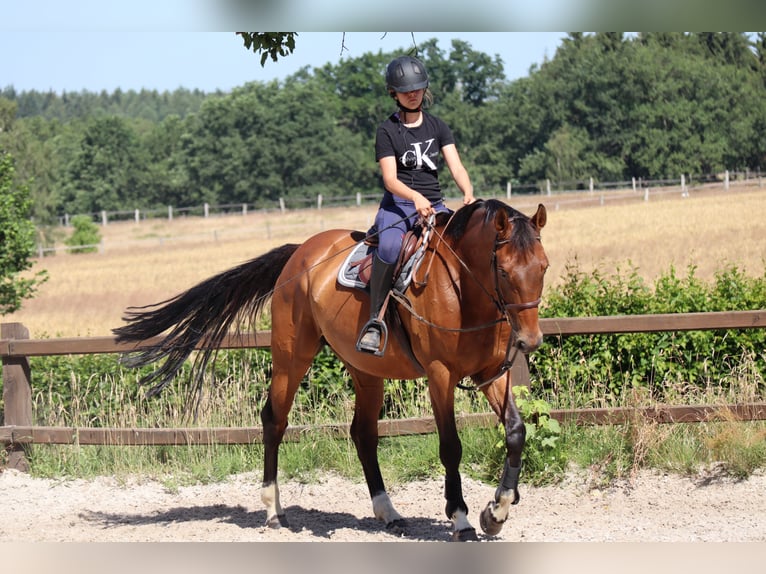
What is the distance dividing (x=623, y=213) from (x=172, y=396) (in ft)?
107

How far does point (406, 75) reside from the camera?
5.56m

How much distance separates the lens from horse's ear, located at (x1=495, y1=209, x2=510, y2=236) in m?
5.08

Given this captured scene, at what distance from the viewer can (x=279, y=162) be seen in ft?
242

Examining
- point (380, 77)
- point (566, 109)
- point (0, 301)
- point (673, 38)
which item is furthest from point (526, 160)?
point (0, 301)

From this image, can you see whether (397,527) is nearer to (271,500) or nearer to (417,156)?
(271,500)

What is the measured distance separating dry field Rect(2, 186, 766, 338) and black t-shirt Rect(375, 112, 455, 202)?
9886 mm

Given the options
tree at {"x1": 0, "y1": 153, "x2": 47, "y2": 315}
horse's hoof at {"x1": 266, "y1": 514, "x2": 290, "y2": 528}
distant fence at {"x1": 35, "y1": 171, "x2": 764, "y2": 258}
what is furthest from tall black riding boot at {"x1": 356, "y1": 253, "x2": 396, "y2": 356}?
distant fence at {"x1": 35, "y1": 171, "x2": 764, "y2": 258}

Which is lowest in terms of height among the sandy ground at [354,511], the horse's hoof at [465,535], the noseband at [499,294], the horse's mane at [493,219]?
the sandy ground at [354,511]

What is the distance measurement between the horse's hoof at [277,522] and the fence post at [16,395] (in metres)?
2.90

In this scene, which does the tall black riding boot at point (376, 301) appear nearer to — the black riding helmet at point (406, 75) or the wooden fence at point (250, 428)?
the black riding helmet at point (406, 75)

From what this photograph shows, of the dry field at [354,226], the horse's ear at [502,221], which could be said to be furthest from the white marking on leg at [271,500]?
the dry field at [354,226]

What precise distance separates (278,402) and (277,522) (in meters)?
0.87

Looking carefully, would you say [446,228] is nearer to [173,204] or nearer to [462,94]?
[462,94]

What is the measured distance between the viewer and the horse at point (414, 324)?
5164 mm
